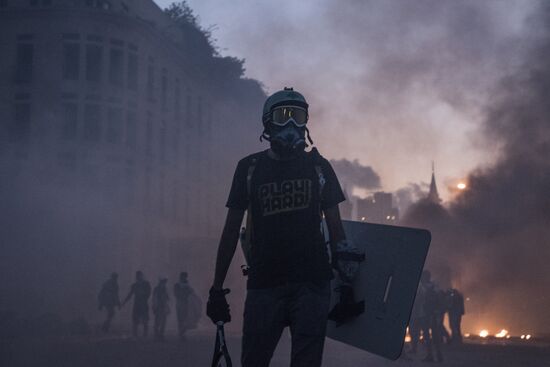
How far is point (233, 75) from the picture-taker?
51.5m

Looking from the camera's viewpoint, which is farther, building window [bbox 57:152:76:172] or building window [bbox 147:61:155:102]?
building window [bbox 147:61:155:102]

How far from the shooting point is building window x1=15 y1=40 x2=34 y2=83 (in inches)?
1430

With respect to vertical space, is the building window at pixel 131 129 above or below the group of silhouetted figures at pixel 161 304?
above

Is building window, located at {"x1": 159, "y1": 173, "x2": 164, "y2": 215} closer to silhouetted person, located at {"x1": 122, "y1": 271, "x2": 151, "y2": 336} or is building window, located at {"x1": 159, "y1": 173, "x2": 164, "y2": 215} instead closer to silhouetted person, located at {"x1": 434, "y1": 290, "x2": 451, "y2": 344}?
silhouetted person, located at {"x1": 122, "y1": 271, "x2": 151, "y2": 336}

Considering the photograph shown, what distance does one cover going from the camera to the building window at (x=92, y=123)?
35531 mm

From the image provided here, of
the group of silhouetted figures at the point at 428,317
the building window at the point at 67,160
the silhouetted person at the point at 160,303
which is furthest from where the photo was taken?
the building window at the point at 67,160

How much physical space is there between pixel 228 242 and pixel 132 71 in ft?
114

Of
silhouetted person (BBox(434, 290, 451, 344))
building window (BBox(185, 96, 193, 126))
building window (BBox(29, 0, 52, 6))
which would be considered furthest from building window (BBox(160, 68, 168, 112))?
silhouetted person (BBox(434, 290, 451, 344))

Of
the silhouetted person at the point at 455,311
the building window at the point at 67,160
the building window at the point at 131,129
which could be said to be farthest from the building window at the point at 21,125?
the silhouetted person at the point at 455,311

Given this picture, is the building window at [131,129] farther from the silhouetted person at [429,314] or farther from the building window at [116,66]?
the silhouetted person at [429,314]

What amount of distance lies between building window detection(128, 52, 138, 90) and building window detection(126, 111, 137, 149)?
4.88 ft

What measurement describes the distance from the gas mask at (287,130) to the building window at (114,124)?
32900 millimetres

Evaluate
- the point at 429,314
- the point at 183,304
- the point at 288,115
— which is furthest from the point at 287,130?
the point at 183,304

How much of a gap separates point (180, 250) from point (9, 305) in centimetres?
905
